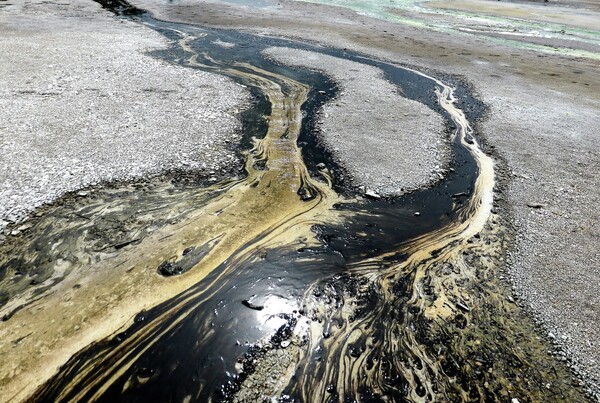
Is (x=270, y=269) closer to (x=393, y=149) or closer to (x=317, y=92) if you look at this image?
(x=393, y=149)

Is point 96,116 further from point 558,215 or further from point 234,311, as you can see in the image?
point 558,215

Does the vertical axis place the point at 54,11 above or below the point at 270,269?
above

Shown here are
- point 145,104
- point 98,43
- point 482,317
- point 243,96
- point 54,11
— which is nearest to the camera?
point 482,317

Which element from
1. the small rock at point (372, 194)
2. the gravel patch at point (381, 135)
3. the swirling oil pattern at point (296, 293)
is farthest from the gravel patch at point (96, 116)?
the small rock at point (372, 194)

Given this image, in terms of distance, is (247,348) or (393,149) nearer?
(247,348)

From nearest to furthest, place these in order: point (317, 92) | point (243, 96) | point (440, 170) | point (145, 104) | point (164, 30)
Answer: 1. point (440, 170)
2. point (145, 104)
3. point (243, 96)
4. point (317, 92)
5. point (164, 30)

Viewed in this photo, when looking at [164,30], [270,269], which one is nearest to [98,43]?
[164,30]

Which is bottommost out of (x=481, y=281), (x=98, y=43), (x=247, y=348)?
(x=247, y=348)

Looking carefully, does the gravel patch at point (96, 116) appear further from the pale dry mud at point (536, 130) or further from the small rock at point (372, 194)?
the pale dry mud at point (536, 130)
